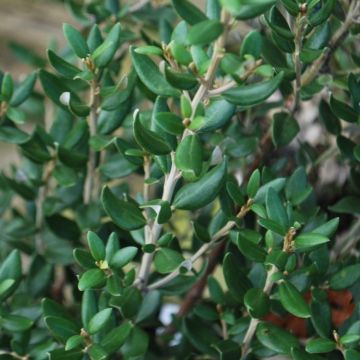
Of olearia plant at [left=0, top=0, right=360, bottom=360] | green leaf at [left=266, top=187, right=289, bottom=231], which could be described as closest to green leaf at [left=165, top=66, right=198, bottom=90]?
olearia plant at [left=0, top=0, right=360, bottom=360]

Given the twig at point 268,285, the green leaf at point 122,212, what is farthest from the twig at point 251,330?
the green leaf at point 122,212

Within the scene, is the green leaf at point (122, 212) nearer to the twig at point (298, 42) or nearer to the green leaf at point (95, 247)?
the green leaf at point (95, 247)

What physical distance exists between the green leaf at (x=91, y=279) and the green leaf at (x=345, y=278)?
0.62 feet

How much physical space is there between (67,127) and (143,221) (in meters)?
0.20

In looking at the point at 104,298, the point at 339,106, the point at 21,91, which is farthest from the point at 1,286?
the point at 339,106

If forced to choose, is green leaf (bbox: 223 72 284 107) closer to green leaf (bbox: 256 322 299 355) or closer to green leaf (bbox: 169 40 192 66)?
green leaf (bbox: 169 40 192 66)

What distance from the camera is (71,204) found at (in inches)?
29.5

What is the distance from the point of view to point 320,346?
531mm

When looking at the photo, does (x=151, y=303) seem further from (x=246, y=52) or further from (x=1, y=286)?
(x=246, y=52)

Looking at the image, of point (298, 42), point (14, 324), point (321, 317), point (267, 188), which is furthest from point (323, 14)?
point (14, 324)

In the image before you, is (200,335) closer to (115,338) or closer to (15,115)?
(115,338)

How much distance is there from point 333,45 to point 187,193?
218 millimetres

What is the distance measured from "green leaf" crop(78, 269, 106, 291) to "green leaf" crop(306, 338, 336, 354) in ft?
0.51

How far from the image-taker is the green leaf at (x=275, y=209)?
517mm
